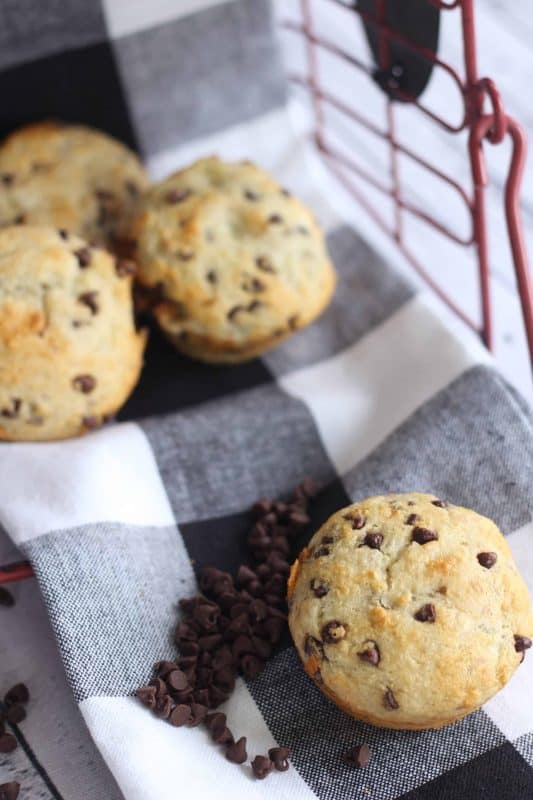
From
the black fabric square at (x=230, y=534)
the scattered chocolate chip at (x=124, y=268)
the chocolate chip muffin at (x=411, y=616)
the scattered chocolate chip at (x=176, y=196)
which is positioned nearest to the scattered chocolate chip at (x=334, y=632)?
the chocolate chip muffin at (x=411, y=616)

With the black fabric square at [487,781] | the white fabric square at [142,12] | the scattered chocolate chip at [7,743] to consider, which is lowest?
the scattered chocolate chip at [7,743]

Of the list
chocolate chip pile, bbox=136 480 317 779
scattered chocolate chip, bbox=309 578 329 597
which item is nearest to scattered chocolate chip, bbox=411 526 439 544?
scattered chocolate chip, bbox=309 578 329 597

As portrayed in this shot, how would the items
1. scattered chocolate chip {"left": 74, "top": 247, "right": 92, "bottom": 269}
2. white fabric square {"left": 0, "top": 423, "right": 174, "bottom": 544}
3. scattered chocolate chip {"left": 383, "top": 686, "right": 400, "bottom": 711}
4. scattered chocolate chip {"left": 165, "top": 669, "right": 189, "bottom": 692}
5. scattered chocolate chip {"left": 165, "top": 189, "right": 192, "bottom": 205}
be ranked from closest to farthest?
scattered chocolate chip {"left": 383, "top": 686, "right": 400, "bottom": 711} < scattered chocolate chip {"left": 165, "top": 669, "right": 189, "bottom": 692} < white fabric square {"left": 0, "top": 423, "right": 174, "bottom": 544} < scattered chocolate chip {"left": 74, "top": 247, "right": 92, "bottom": 269} < scattered chocolate chip {"left": 165, "top": 189, "right": 192, "bottom": 205}

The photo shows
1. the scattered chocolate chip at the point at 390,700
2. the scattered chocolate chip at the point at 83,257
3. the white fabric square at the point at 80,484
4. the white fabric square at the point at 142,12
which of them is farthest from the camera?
the white fabric square at the point at 142,12

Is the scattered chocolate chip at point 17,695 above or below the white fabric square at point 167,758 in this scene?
below

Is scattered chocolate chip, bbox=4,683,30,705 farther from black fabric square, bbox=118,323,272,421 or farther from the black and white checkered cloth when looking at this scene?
black fabric square, bbox=118,323,272,421

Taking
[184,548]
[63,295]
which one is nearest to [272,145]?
[63,295]

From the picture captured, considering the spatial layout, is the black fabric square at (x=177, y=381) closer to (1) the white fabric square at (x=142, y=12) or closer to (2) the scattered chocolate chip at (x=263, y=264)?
(2) the scattered chocolate chip at (x=263, y=264)
